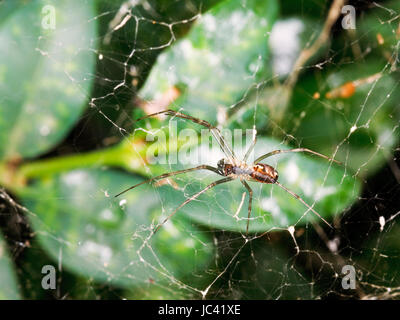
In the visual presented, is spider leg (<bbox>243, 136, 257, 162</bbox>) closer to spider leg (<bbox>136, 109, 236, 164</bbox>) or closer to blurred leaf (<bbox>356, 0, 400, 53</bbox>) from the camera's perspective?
spider leg (<bbox>136, 109, 236, 164</bbox>)

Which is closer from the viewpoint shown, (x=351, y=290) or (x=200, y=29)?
(x=200, y=29)

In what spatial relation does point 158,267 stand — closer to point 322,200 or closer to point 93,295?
point 93,295

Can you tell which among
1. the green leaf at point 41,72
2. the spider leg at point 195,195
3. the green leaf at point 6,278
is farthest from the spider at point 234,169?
the green leaf at point 6,278

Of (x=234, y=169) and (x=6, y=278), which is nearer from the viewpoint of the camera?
(x=6, y=278)

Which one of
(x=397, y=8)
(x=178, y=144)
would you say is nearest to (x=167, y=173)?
(x=178, y=144)

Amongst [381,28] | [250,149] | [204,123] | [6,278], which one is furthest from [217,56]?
[6,278]

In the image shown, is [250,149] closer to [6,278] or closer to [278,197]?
[278,197]

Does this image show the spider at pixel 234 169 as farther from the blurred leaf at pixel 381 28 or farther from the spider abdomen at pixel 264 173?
the blurred leaf at pixel 381 28
